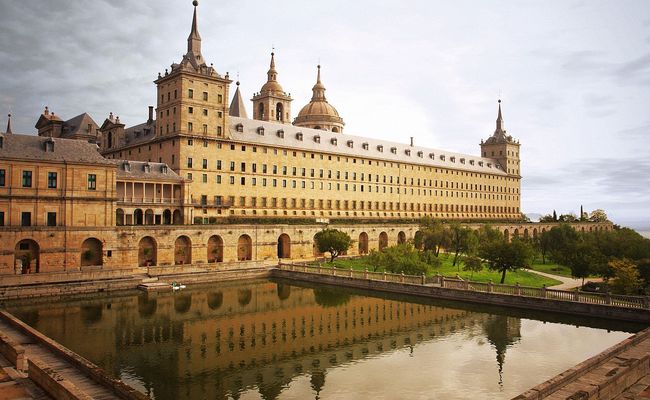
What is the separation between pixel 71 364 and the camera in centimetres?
2089

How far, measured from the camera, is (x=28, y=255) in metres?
44.8

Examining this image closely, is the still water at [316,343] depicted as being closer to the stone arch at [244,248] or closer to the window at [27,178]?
the window at [27,178]

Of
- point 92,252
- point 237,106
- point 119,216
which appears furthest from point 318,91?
point 92,252

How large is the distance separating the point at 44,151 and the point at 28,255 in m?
9.24

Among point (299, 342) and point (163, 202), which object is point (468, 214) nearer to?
point (163, 202)

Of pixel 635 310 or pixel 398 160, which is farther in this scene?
pixel 398 160

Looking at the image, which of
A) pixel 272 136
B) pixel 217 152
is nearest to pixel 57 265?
pixel 217 152

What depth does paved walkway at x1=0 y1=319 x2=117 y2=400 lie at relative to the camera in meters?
17.7

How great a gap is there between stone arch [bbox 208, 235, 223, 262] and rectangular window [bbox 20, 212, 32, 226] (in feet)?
58.9

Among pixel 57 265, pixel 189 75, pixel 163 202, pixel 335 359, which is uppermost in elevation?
pixel 189 75

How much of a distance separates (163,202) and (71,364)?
40158 millimetres

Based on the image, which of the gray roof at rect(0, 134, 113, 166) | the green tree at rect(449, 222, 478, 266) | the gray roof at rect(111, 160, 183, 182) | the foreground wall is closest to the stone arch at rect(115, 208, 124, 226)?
the gray roof at rect(111, 160, 183, 182)

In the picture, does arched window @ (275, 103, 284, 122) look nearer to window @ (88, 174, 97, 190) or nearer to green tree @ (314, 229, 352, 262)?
green tree @ (314, 229, 352, 262)

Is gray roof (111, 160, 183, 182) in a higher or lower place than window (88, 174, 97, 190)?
higher
